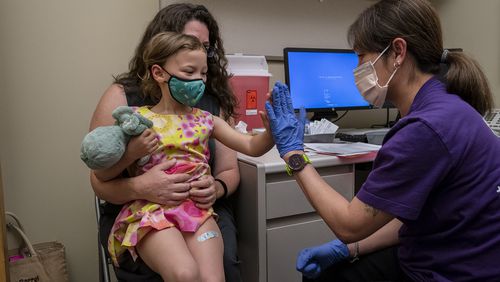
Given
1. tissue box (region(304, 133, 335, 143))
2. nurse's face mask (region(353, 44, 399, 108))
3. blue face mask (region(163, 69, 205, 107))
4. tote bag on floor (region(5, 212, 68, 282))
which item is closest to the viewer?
nurse's face mask (region(353, 44, 399, 108))

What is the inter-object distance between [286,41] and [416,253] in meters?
1.56

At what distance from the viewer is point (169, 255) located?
3.29 ft

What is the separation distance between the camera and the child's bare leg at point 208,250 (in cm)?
103

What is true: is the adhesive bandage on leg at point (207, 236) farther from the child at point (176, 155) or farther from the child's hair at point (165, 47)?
the child's hair at point (165, 47)

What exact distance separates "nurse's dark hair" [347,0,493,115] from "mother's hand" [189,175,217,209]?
0.62m

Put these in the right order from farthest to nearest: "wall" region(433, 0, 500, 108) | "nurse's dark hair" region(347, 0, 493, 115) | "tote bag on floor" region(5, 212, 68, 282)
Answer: "wall" region(433, 0, 500, 108), "tote bag on floor" region(5, 212, 68, 282), "nurse's dark hair" region(347, 0, 493, 115)

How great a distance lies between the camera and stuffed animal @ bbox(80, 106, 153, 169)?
3.30 feet

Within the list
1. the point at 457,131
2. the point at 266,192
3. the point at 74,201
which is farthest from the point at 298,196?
the point at 74,201

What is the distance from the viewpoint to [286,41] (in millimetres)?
2217

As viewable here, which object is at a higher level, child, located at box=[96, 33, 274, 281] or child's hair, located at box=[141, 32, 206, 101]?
child's hair, located at box=[141, 32, 206, 101]

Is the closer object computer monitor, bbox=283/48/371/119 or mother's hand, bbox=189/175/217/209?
mother's hand, bbox=189/175/217/209

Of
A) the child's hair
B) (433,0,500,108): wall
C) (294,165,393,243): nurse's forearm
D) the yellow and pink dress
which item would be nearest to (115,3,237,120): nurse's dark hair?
the child's hair

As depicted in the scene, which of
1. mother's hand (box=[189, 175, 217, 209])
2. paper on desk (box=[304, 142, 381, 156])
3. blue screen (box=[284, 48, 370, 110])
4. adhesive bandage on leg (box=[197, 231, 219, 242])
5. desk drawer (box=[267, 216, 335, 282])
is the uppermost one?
blue screen (box=[284, 48, 370, 110])

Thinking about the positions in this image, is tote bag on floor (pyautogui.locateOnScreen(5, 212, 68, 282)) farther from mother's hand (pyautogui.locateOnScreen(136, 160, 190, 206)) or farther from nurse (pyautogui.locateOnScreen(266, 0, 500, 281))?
nurse (pyautogui.locateOnScreen(266, 0, 500, 281))
